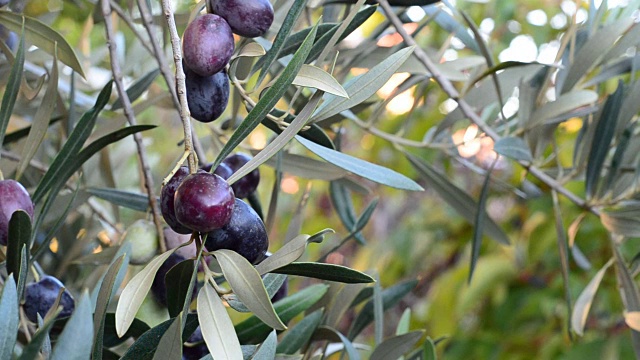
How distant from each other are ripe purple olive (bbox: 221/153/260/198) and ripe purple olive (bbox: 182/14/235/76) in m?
0.12

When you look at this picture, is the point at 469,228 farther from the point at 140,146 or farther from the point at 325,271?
the point at 325,271

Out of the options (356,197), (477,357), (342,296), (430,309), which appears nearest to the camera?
(342,296)

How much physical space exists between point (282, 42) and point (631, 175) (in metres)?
0.41

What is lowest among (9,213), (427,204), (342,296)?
(427,204)

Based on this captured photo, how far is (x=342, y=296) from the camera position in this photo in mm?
545

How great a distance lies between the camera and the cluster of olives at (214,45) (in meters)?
0.36

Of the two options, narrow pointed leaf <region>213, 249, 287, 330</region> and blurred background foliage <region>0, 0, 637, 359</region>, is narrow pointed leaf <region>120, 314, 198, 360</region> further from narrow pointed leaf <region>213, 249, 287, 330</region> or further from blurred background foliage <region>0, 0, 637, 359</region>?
blurred background foliage <region>0, 0, 637, 359</region>

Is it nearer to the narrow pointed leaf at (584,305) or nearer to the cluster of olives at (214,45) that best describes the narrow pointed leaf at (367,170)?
the cluster of olives at (214,45)

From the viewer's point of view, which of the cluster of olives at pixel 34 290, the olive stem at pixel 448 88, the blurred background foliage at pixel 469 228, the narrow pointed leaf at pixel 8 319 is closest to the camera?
the narrow pointed leaf at pixel 8 319

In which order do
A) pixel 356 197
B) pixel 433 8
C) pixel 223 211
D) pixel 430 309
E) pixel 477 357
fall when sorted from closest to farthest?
1. pixel 223 211
2. pixel 433 8
3. pixel 477 357
4. pixel 430 309
5. pixel 356 197

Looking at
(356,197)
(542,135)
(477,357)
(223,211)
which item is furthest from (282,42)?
(356,197)

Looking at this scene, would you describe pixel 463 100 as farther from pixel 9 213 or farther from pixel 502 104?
pixel 9 213

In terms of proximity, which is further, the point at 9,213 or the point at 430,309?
the point at 430,309

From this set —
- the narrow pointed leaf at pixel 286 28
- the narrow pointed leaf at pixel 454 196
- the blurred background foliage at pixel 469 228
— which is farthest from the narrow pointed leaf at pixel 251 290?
the blurred background foliage at pixel 469 228
